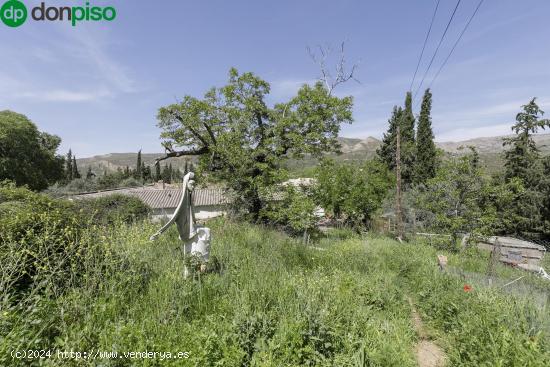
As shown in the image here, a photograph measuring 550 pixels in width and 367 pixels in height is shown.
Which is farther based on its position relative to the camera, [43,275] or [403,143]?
[403,143]

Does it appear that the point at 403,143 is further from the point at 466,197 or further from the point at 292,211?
the point at 292,211

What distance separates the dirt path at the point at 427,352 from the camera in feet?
12.4

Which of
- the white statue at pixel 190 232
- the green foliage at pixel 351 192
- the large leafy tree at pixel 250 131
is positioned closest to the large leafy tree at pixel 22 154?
the large leafy tree at pixel 250 131

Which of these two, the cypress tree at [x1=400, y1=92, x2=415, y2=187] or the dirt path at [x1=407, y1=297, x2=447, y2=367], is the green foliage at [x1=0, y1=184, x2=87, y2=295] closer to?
the dirt path at [x1=407, y1=297, x2=447, y2=367]

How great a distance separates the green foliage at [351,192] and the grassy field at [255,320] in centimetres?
1441

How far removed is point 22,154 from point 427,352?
34567 mm

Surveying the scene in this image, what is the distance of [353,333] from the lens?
343 cm

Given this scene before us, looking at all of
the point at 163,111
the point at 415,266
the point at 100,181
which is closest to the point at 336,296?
the point at 415,266

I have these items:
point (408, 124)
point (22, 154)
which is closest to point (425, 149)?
point (408, 124)

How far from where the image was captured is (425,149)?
34.0 meters

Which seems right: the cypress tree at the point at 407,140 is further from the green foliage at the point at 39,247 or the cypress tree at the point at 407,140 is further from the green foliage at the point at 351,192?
the green foliage at the point at 39,247

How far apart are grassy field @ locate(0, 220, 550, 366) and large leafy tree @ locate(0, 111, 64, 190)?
94.6 ft

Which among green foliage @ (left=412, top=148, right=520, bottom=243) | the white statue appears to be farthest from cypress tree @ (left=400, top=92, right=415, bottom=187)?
the white statue

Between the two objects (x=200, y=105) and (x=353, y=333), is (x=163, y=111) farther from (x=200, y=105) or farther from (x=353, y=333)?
(x=353, y=333)
